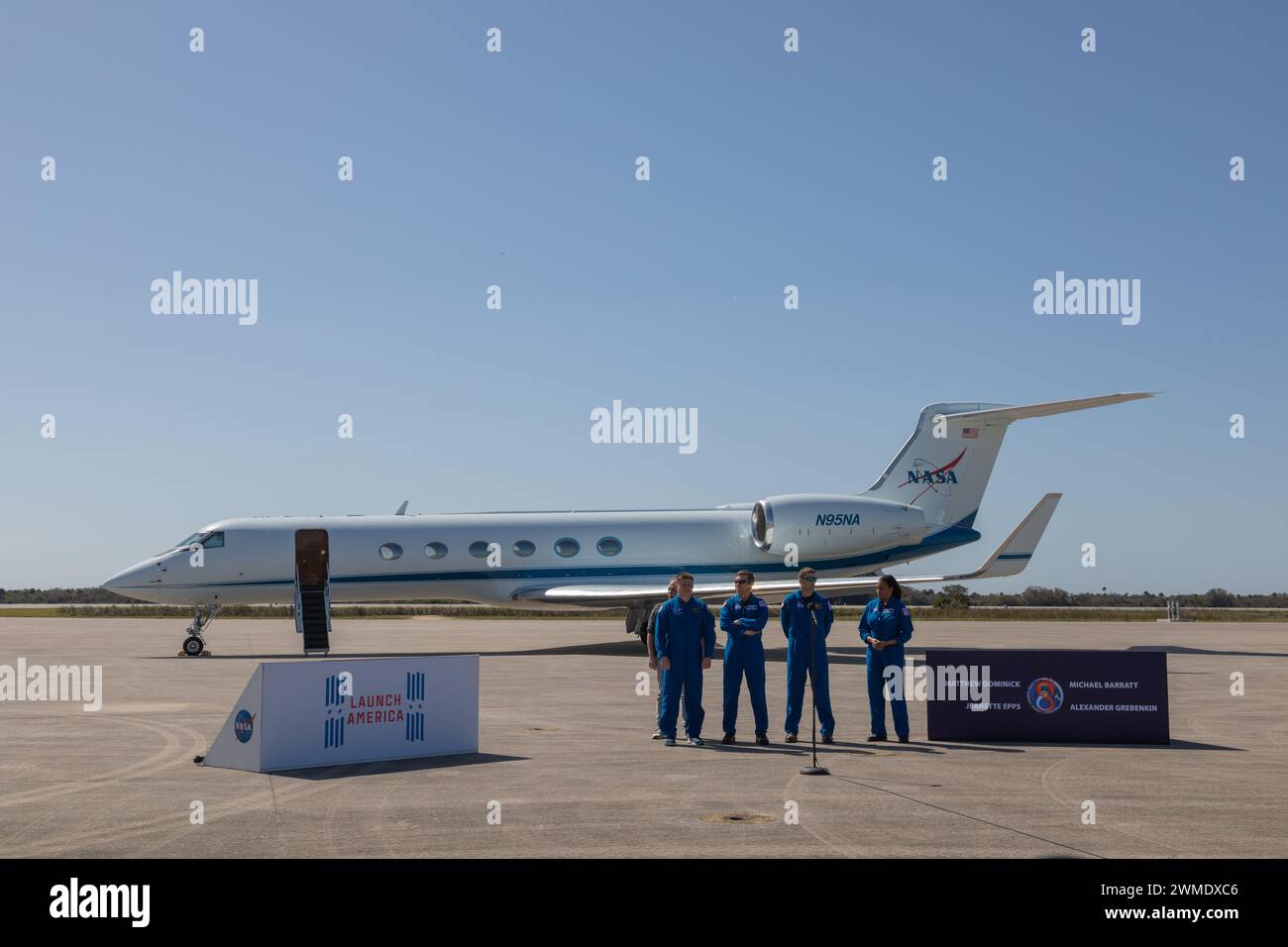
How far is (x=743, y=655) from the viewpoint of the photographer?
43.4 feet

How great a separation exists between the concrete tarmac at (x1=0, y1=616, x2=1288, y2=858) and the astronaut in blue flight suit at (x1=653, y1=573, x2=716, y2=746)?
0.47 metres

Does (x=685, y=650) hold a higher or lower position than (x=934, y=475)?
lower

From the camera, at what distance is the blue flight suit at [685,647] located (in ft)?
42.4

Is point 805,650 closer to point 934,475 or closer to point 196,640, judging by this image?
point 196,640

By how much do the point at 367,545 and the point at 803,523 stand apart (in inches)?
403

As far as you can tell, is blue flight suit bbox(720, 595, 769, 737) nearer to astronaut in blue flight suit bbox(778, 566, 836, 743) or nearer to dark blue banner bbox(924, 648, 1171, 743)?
astronaut in blue flight suit bbox(778, 566, 836, 743)

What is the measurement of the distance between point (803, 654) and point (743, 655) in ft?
2.14

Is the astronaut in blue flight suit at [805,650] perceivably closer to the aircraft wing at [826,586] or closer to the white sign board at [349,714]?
the white sign board at [349,714]

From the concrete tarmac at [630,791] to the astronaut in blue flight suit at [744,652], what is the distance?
0.62 meters

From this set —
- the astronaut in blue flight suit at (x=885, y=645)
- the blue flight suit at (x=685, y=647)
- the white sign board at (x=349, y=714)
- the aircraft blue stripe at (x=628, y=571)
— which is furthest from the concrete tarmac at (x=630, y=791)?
the aircraft blue stripe at (x=628, y=571)

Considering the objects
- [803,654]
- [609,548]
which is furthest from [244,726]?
[609,548]
